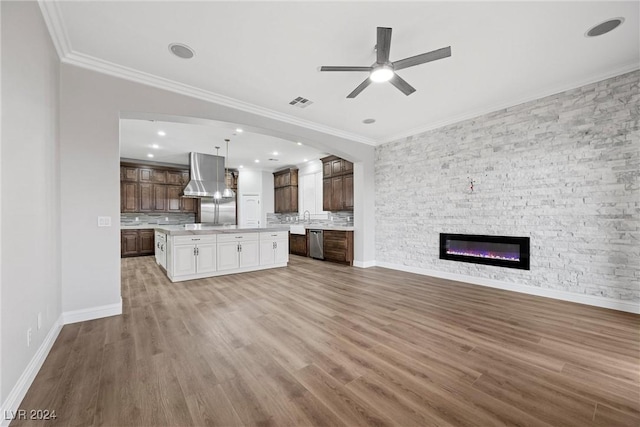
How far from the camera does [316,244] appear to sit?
7.29 meters

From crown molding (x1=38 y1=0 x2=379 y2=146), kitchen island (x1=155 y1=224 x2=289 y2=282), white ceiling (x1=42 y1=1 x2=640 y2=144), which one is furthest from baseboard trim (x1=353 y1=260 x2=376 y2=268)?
white ceiling (x1=42 y1=1 x2=640 y2=144)

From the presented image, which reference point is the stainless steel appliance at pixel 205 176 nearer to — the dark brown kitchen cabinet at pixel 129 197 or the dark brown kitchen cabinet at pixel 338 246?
the dark brown kitchen cabinet at pixel 129 197

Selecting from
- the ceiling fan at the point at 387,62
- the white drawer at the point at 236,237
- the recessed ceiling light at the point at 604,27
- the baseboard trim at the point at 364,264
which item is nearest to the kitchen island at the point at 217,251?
the white drawer at the point at 236,237

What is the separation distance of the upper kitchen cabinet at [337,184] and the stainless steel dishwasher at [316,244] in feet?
2.62

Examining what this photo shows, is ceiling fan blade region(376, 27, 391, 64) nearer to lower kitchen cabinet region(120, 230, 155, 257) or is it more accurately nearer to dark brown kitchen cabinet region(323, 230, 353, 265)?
dark brown kitchen cabinet region(323, 230, 353, 265)

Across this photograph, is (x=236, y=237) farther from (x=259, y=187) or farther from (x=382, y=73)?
(x=259, y=187)

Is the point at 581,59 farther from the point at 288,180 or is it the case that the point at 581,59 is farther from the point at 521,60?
the point at 288,180

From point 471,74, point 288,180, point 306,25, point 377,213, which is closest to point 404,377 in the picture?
point 306,25

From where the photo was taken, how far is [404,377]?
1913 millimetres

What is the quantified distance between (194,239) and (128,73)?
9.34 ft

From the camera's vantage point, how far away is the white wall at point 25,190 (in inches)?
60.6

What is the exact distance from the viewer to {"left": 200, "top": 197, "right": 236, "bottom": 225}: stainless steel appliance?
350 inches

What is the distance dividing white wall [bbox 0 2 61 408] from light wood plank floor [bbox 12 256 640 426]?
40 cm

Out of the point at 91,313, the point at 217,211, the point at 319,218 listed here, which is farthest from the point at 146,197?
the point at 91,313
